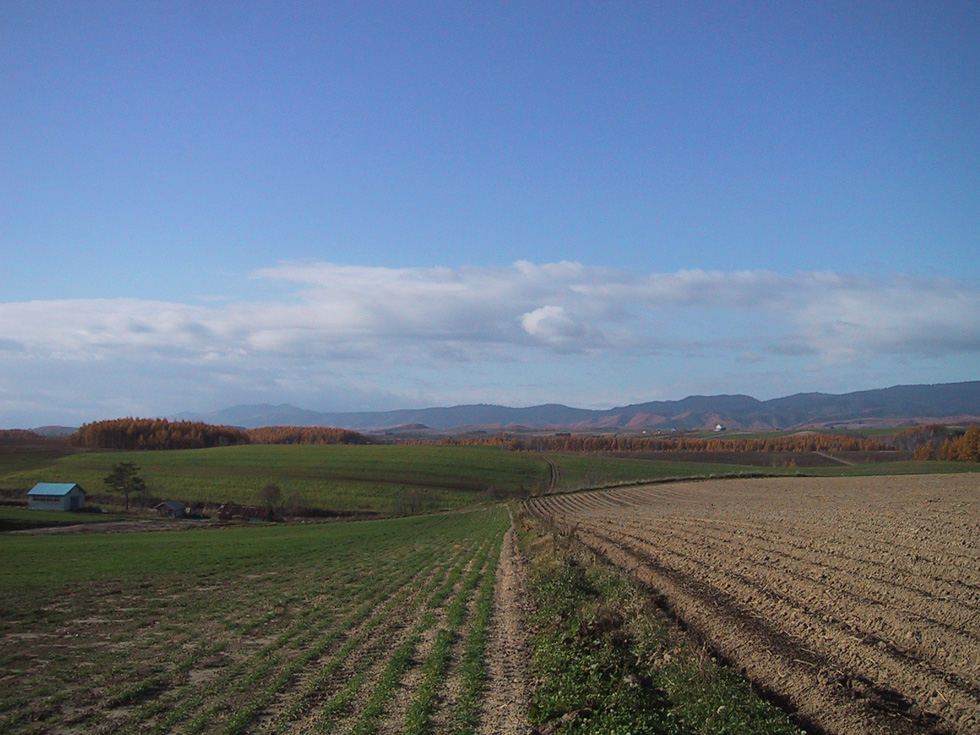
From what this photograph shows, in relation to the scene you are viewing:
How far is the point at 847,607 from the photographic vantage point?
39.3ft

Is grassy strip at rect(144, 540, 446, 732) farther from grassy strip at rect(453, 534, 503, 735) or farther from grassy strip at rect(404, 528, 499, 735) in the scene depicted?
grassy strip at rect(453, 534, 503, 735)

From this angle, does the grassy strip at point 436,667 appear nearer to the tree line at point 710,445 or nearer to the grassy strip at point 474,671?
the grassy strip at point 474,671

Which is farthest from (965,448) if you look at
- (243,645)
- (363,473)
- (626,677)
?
(243,645)

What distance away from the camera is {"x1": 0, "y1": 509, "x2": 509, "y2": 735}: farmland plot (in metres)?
9.91

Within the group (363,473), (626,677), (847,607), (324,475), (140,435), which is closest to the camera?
(626,677)

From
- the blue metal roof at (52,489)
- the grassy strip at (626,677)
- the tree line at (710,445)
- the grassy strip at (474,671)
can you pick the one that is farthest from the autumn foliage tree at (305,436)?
the grassy strip at (626,677)

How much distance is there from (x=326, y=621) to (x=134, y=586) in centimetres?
961

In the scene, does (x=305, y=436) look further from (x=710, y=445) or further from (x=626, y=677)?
(x=626, y=677)

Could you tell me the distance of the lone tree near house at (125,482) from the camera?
76.4 meters

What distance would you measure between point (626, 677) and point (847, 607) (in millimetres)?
4536

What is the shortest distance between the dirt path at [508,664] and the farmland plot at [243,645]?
0.29 meters

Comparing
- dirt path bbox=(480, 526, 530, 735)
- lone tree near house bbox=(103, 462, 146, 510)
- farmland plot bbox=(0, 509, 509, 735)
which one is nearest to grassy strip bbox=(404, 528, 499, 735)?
farmland plot bbox=(0, 509, 509, 735)

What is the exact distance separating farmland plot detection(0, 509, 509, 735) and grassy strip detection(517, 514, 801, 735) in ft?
4.17

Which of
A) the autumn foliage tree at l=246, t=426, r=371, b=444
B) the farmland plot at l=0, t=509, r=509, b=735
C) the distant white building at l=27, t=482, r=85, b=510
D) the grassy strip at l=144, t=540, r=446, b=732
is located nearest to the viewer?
the grassy strip at l=144, t=540, r=446, b=732
